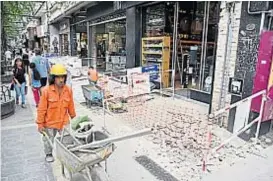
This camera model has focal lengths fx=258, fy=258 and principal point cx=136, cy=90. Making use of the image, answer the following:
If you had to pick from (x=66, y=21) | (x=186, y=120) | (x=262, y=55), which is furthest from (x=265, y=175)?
(x=66, y=21)

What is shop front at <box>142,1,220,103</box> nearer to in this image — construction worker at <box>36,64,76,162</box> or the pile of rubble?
the pile of rubble

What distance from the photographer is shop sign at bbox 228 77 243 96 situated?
5094 mm

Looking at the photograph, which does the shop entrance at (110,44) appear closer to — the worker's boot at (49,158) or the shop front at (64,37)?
the shop front at (64,37)

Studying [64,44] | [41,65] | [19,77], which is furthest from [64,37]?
[41,65]

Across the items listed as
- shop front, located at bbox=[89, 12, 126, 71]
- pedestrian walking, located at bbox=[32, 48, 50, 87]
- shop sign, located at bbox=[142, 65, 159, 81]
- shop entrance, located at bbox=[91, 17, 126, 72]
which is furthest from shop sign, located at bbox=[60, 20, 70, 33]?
pedestrian walking, located at bbox=[32, 48, 50, 87]

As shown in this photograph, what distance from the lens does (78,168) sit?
2807mm

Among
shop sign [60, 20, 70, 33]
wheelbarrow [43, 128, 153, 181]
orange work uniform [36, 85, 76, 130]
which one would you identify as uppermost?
shop sign [60, 20, 70, 33]

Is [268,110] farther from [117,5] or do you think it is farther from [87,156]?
[117,5]

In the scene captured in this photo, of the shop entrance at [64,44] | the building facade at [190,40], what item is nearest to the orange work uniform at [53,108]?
the building facade at [190,40]

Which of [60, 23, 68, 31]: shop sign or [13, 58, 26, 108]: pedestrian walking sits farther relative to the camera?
[60, 23, 68, 31]: shop sign

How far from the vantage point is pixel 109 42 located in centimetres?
1515

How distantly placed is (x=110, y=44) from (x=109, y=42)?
0.78 feet

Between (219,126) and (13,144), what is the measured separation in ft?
14.0

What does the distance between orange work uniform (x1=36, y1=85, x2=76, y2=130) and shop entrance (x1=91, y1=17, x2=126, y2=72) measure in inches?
327
